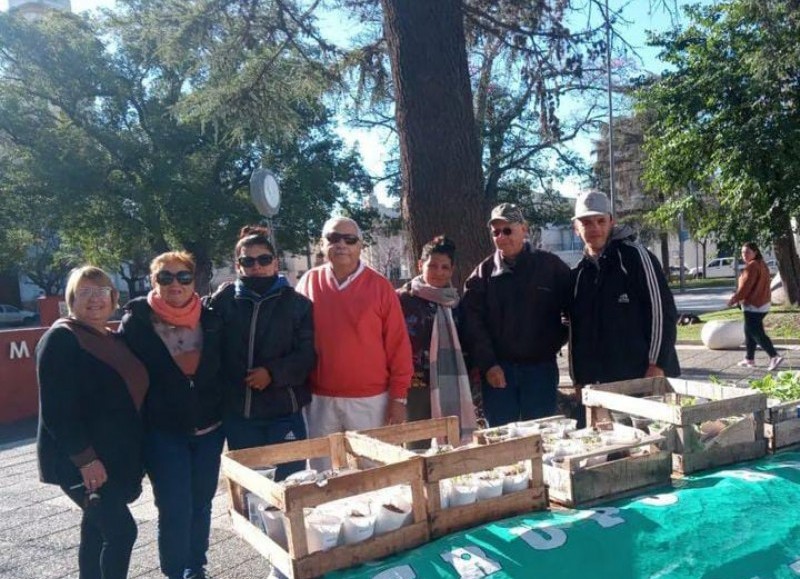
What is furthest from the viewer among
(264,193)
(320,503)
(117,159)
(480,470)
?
(117,159)

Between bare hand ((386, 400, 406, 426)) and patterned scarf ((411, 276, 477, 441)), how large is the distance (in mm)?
371

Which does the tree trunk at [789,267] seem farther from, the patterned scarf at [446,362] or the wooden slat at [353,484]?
the wooden slat at [353,484]

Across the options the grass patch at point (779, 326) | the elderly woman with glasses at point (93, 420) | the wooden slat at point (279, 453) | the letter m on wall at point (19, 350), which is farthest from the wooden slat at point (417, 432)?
the grass patch at point (779, 326)

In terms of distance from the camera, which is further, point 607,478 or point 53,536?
point 53,536

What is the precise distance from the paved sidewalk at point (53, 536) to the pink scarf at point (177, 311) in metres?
1.51

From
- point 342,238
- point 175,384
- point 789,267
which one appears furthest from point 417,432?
point 789,267

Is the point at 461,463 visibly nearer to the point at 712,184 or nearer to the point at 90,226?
the point at 712,184

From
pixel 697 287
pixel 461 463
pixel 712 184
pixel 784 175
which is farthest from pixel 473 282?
pixel 697 287

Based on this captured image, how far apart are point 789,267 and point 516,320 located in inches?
565

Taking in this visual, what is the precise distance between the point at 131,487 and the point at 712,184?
46.2 feet

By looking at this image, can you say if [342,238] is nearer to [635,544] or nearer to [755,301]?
[635,544]

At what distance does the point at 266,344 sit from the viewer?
10.8ft

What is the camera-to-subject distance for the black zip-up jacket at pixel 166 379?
3.12 metres

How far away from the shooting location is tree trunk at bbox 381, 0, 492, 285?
546 centimetres
